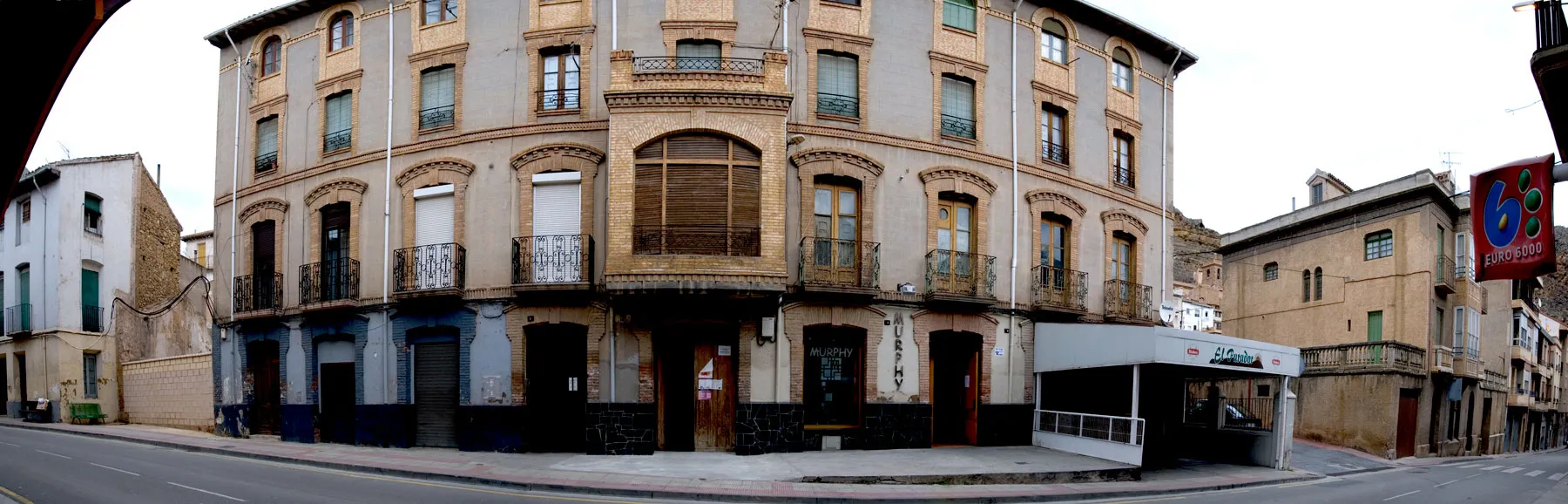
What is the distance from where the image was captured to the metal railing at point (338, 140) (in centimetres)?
2406

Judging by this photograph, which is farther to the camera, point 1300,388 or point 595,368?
point 1300,388

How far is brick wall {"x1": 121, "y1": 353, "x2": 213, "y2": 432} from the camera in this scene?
93.9ft

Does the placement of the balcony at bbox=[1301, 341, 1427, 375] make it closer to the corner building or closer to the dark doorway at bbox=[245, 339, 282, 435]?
the corner building

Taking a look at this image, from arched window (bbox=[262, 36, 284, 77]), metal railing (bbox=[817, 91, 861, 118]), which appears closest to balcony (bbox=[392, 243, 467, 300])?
arched window (bbox=[262, 36, 284, 77])

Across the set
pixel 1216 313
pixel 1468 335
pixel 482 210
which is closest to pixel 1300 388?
pixel 1468 335

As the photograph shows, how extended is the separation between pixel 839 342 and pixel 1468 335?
2956 cm

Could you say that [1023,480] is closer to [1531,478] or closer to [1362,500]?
[1362,500]

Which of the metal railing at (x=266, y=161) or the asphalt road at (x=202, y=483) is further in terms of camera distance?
the metal railing at (x=266, y=161)

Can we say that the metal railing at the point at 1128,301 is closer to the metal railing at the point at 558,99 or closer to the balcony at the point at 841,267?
the balcony at the point at 841,267

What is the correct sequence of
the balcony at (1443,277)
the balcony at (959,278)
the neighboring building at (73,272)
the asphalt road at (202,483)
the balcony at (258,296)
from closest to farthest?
1. the asphalt road at (202,483)
2. the balcony at (959,278)
3. the balcony at (258,296)
4. the balcony at (1443,277)
5. the neighboring building at (73,272)

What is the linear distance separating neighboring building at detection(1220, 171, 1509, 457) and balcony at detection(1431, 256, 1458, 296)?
6 cm

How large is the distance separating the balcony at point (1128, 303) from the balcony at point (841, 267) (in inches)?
294

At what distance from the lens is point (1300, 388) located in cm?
3466

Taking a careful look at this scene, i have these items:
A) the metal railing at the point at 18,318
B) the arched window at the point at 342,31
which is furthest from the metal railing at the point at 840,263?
the metal railing at the point at 18,318
